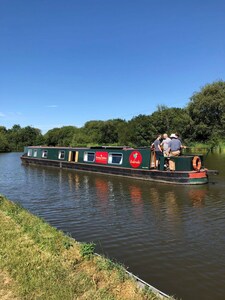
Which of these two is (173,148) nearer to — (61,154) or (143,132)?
(61,154)

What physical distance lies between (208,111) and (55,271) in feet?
143

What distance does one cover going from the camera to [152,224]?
350 inches

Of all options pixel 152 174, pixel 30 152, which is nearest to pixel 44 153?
pixel 30 152

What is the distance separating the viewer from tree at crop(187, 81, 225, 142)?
44781 mm

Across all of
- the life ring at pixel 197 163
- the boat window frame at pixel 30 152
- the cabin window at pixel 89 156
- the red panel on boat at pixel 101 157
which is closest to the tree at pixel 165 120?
the boat window frame at pixel 30 152

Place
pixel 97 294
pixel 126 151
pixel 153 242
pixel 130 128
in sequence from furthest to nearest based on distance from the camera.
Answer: pixel 130 128 → pixel 126 151 → pixel 153 242 → pixel 97 294

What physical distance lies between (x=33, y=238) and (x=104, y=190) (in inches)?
328

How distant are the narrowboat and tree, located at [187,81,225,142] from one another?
24109mm

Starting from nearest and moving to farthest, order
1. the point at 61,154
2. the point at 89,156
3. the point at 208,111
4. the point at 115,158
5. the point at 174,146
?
1. the point at 174,146
2. the point at 115,158
3. the point at 89,156
4. the point at 61,154
5. the point at 208,111

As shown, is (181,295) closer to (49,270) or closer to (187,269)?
(187,269)

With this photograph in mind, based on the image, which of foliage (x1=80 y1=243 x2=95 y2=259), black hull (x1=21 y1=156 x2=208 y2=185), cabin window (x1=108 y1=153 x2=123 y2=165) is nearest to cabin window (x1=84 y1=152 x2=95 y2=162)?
black hull (x1=21 y1=156 x2=208 y2=185)

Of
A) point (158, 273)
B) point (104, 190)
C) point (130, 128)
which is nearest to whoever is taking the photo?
point (158, 273)

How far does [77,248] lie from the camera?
607 centimetres

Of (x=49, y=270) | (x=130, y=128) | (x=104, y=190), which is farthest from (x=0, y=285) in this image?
(x=130, y=128)
